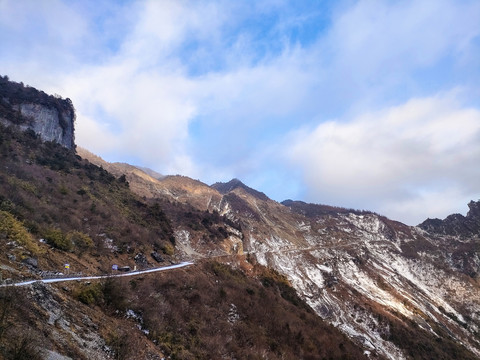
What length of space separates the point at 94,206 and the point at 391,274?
78775mm

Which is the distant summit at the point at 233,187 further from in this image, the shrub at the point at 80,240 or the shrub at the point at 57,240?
the shrub at the point at 57,240

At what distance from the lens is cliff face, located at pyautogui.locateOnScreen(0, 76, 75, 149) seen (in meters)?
61.1

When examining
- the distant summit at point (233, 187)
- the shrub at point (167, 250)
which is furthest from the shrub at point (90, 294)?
the distant summit at point (233, 187)

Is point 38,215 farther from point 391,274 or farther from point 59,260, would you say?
point 391,274

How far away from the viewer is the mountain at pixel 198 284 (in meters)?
14.8

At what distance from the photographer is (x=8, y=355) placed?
823cm

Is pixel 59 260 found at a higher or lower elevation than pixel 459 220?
lower

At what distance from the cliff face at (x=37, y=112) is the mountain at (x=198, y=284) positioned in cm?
776

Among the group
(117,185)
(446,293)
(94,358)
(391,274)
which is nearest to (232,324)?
(94,358)

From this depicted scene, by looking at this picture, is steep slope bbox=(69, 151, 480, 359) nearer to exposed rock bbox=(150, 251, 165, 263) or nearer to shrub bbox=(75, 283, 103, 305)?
exposed rock bbox=(150, 251, 165, 263)

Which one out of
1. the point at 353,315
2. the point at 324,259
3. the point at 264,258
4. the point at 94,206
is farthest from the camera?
the point at 324,259

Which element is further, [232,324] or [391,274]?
[391,274]

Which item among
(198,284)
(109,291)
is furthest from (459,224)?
(109,291)

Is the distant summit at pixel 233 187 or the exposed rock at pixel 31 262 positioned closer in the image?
the exposed rock at pixel 31 262
